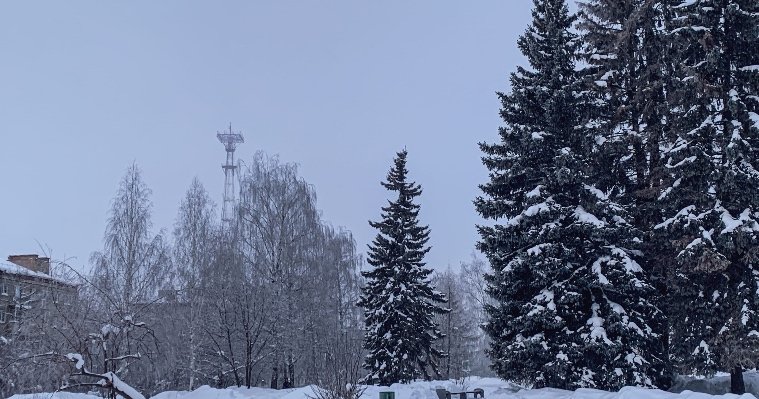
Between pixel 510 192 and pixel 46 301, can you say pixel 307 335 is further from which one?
pixel 510 192

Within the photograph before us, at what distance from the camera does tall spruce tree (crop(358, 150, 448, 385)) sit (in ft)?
88.3

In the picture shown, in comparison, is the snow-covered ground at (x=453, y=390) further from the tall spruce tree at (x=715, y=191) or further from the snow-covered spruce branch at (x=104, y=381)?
the snow-covered spruce branch at (x=104, y=381)

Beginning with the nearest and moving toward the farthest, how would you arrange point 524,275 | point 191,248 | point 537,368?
point 537,368, point 524,275, point 191,248

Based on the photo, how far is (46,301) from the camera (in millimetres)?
24641

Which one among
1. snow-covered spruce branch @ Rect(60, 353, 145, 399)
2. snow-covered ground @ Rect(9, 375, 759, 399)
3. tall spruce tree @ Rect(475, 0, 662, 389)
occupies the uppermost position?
tall spruce tree @ Rect(475, 0, 662, 389)

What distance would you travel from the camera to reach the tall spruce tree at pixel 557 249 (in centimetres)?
1706

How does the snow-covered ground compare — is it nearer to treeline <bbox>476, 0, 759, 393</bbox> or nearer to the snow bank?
the snow bank

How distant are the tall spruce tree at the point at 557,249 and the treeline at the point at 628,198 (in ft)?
0.16

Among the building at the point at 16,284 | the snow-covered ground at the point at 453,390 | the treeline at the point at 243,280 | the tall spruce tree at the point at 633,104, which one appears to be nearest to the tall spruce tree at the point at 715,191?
the tall spruce tree at the point at 633,104

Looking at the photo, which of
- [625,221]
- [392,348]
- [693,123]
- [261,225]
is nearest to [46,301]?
[261,225]

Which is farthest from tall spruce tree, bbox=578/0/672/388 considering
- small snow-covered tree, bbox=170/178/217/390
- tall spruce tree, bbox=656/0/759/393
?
small snow-covered tree, bbox=170/178/217/390

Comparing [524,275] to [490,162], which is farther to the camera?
[490,162]

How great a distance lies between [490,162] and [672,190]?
19.0 ft

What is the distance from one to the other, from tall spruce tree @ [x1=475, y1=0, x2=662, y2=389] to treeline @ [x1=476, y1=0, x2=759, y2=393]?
49mm
